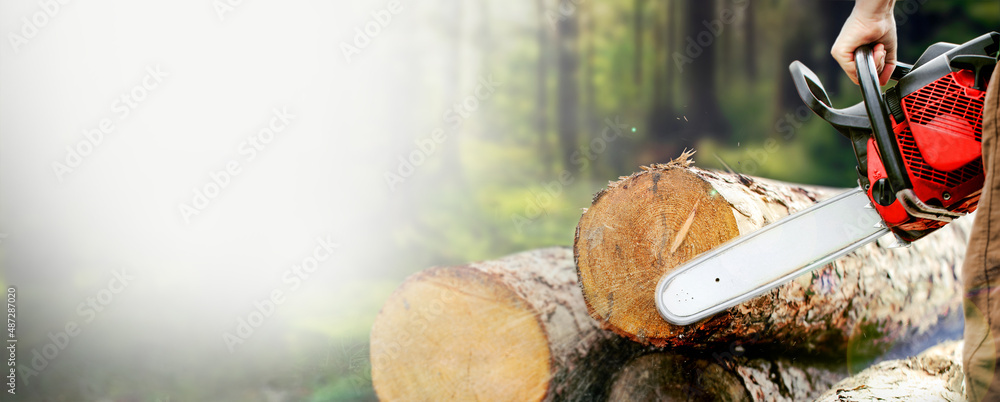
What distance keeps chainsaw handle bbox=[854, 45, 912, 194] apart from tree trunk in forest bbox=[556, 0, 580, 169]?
12.8ft

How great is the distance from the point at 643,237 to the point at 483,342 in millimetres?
600

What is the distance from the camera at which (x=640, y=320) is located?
4.77ft

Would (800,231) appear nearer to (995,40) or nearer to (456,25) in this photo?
(995,40)

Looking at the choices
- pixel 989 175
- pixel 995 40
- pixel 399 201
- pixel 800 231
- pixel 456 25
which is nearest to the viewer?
pixel 989 175

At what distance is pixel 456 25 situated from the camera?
4934 mm

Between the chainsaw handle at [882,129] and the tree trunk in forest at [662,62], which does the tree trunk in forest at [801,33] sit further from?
the chainsaw handle at [882,129]

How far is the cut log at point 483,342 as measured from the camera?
5.56ft

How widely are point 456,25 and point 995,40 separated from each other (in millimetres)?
4341

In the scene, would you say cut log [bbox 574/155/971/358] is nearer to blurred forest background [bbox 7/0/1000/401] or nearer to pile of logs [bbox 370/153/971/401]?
pile of logs [bbox 370/153/971/401]

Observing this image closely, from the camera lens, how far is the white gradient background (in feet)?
11.1

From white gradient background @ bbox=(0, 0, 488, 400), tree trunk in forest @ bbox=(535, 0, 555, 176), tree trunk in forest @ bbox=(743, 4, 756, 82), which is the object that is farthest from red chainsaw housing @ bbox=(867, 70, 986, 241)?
tree trunk in forest @ bbox=(743, 4, 756, 82)

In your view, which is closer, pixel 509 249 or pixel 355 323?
pixel 355 323

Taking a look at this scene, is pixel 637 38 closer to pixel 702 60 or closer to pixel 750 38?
pixel 702 60

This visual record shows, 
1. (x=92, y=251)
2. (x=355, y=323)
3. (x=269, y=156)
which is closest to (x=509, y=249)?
(x=355, y=323)
